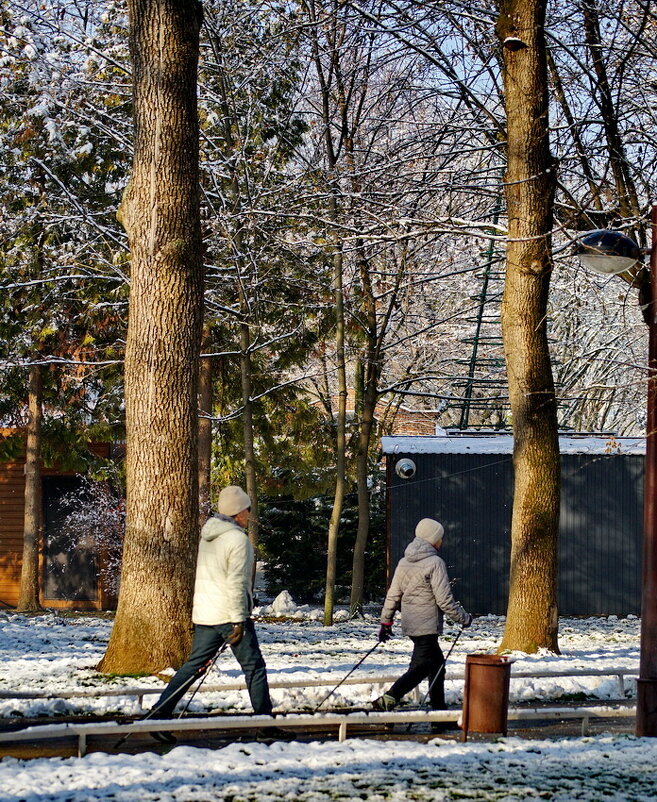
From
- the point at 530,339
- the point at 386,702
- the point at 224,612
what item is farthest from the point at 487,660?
the point at 530,339

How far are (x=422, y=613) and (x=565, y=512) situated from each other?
1364 centimetres

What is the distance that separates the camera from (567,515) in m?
22.0

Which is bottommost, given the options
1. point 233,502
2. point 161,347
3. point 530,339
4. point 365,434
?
point 233,502

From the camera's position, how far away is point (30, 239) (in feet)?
71.8

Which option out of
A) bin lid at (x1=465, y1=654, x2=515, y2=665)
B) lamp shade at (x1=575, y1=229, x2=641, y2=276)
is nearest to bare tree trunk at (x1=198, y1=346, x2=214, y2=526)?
lamp shade at (x1=575, y1=229, x2=641, y2=276)

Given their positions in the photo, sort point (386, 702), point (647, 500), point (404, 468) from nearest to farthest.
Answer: point (647, 500)
point (386, 702)
point (404, 468)

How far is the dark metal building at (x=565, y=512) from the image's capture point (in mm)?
21891

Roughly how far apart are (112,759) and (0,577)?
68.1 feet

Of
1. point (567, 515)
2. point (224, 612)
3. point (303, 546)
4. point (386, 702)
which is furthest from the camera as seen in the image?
point (303, 546)

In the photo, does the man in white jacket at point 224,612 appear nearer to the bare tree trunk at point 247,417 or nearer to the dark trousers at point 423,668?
the dark trousers at point 423,668

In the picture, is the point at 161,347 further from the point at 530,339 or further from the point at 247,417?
the point at 247,417

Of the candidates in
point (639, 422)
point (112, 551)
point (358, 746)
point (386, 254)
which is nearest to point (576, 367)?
point (639, 422)

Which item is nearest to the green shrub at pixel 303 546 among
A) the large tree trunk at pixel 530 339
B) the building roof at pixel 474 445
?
the building roof at pixel 474 445

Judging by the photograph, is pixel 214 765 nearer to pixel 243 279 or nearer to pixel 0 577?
pixel 243 279
